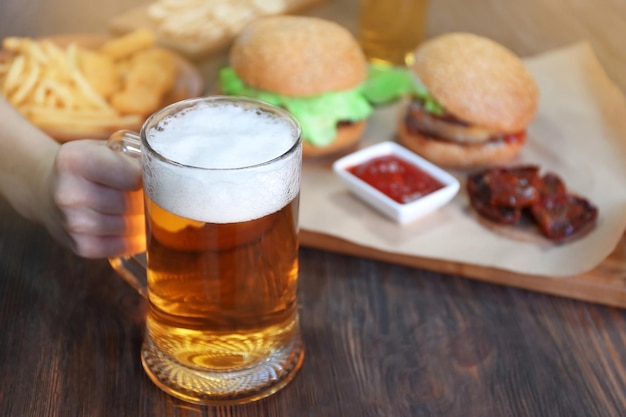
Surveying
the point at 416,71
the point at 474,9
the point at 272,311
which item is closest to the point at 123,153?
the point at 272,311

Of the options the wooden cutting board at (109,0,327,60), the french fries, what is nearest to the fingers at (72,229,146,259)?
the french fries

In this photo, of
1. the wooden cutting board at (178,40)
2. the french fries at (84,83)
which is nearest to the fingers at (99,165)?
the french fries at (84,83)

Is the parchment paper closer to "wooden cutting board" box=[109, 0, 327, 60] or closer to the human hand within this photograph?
the human hand

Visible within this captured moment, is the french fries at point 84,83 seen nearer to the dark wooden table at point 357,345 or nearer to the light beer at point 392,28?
the dark wooden table at point 357,345

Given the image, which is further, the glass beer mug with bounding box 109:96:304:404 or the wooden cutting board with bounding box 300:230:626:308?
the wooden cutting board with bounding box 300:230:626:308

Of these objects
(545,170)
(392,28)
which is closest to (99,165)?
(545,170)

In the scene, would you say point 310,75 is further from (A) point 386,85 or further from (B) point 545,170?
(B) point 545,170
